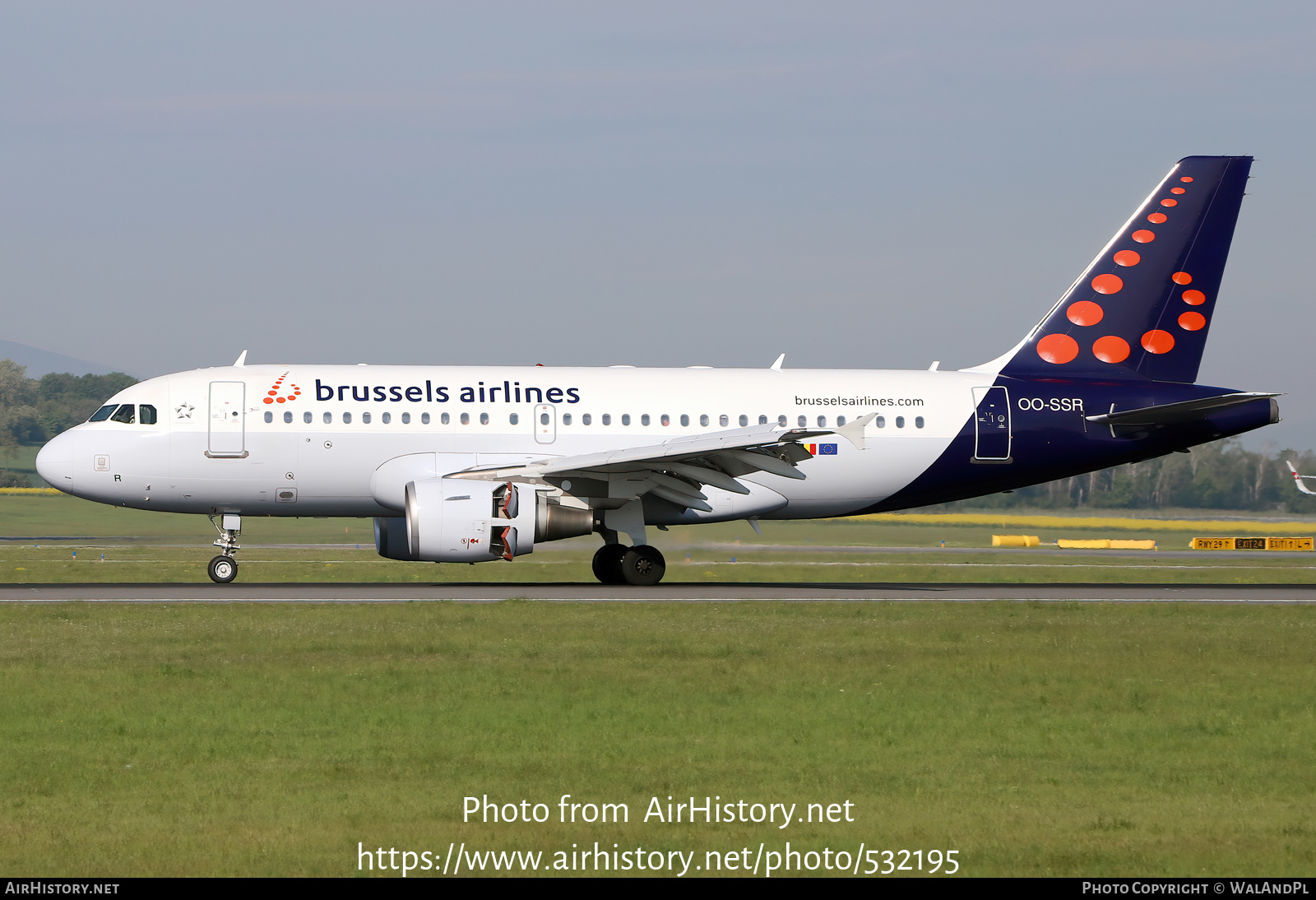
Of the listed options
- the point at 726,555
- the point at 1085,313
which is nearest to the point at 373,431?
the point at 726,555

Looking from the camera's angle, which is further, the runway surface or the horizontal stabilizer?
the horizontal stabilizer

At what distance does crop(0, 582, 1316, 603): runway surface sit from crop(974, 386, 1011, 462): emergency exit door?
286 centimetres

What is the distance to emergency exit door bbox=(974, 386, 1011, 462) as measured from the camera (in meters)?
30.2

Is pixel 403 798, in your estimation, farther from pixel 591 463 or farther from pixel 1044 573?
pixel 1044 573

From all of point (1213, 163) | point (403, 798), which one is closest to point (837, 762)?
point (403, 798)

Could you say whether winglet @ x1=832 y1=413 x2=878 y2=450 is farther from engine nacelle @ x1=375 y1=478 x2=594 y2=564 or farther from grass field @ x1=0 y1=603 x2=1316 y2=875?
grass field @ x1=0 y1=603 x2=1316 y2=875

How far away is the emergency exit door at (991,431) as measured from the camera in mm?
30203

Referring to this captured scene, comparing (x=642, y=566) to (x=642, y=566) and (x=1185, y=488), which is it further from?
(x=1185, y=488)

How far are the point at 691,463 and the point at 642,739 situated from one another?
15137 millimetres

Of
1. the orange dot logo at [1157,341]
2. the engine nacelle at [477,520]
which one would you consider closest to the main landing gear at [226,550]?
the engine nacelle at [477,520]

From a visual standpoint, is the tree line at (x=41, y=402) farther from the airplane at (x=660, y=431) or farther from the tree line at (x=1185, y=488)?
the airplane at (x=660, y=431)

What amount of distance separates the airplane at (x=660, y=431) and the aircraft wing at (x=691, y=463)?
6cm

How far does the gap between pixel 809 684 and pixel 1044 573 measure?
77.1 feet

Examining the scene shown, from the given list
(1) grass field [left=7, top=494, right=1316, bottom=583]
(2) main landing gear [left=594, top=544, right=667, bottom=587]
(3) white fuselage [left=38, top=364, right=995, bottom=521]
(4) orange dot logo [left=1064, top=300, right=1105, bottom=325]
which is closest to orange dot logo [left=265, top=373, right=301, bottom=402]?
(3) white fuselage [left=38, top=364, right=995, bottom=521]
